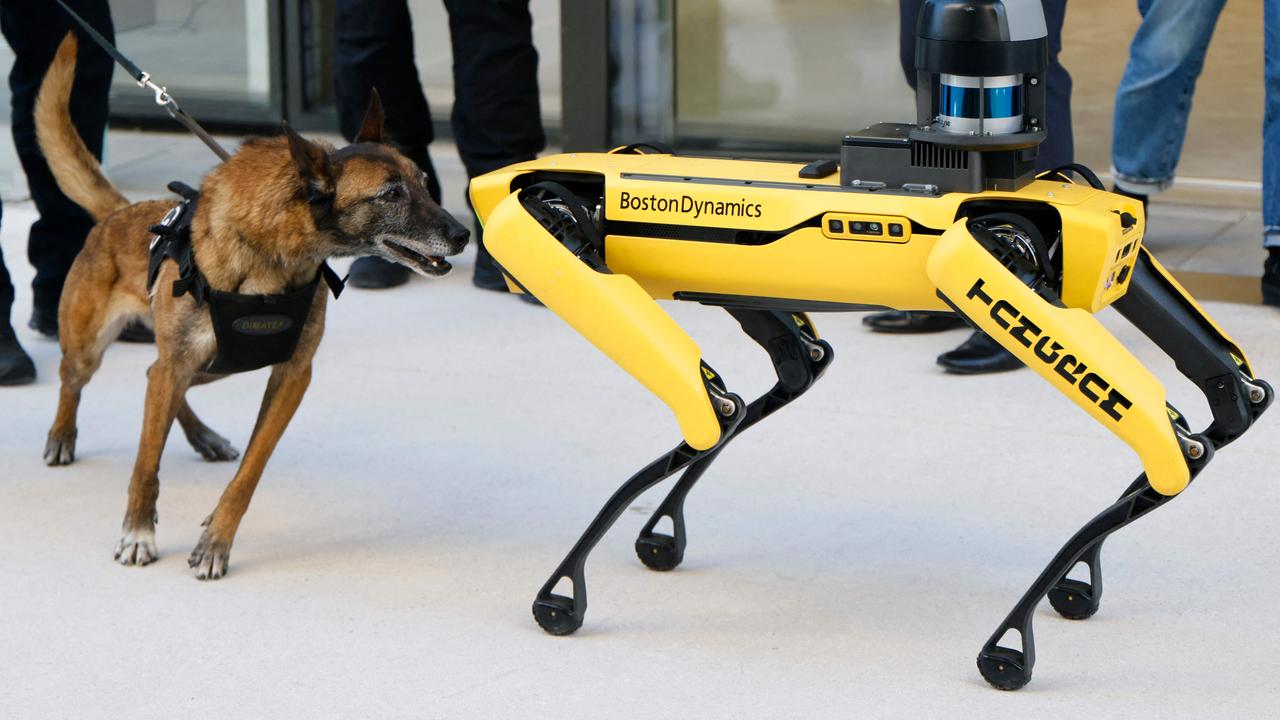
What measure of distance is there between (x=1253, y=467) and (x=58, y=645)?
7.89 feet

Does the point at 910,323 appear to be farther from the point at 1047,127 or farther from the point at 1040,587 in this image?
the point at 1040,587

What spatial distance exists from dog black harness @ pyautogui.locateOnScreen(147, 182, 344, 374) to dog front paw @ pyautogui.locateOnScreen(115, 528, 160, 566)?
1.13ft

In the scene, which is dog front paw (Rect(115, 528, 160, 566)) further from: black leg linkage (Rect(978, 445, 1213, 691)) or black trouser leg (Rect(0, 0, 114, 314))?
black leg linkage (Rect(978, 445, 1213, 691))

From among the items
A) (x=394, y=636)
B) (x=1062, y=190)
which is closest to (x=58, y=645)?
(x=394, y=636)

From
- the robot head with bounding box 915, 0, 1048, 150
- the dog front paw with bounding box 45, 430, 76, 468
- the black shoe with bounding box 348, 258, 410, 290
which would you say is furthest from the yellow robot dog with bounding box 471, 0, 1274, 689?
the black shoe with bounding box 348, 258, 410, 290

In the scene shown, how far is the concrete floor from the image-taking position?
101 inches

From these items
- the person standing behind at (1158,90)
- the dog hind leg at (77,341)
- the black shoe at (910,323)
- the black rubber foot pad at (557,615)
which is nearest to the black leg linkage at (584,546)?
the black rubber foot pad at (557,615)

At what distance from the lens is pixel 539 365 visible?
14.1ft

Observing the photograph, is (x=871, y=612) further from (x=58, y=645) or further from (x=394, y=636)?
(x=58, y=645)

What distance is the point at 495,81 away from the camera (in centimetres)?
470

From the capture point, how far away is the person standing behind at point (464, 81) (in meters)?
4.68

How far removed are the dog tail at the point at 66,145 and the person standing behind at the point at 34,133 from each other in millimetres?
677

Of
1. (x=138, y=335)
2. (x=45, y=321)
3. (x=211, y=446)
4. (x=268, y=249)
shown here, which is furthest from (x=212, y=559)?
(x=45, y=321)

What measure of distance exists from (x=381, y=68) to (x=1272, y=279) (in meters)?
2.63
